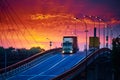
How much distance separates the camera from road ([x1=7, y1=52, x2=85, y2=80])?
380ft

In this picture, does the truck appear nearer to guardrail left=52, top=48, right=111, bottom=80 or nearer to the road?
the road

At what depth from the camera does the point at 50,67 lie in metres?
136

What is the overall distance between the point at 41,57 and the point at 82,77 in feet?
67.0

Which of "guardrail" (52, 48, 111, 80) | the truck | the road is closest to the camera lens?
"guardrail" (52, 48, 111, 80)

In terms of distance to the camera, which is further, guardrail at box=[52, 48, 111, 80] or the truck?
the truck

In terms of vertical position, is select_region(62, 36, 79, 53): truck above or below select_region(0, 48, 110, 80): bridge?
above

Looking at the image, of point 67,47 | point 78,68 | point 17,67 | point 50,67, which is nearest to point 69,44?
point 67,47

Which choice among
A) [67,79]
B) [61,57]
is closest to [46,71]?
[67,79]

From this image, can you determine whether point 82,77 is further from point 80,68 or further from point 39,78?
point 39,78

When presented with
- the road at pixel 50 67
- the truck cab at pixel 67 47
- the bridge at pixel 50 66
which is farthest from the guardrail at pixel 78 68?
the truck cab at pixel 67 47

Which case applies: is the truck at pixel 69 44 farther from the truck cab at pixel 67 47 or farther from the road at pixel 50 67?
the road at pixel 50 67

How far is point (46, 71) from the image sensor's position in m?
127

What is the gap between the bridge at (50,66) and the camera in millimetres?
113688

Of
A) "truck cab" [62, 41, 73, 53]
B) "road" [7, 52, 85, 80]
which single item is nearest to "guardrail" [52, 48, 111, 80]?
"road" [7, 52, 85, 80]
